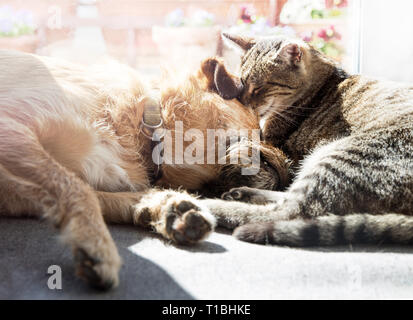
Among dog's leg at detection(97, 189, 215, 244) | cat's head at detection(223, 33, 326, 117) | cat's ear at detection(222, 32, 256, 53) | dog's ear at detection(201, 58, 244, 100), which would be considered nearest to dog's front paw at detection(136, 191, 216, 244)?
dog's leg at detection(97, 189, 215, 244)

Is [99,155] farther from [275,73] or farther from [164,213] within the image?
[275,73]

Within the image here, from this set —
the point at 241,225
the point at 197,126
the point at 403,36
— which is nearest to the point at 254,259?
the point at 241,225

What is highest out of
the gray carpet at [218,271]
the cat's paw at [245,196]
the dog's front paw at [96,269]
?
the dog's front paw at [96,269]

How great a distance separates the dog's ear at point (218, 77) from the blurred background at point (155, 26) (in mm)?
2805

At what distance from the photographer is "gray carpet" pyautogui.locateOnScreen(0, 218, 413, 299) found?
126 centimetres

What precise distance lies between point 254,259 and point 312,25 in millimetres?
4726

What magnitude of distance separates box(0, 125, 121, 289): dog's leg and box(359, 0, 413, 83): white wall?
275 centimetres

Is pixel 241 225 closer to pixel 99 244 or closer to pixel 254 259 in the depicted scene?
pixel 254 259

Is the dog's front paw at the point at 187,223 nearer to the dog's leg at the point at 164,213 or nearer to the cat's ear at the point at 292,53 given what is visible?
the dog's leg at the point at 164,213

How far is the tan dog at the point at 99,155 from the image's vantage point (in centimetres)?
148

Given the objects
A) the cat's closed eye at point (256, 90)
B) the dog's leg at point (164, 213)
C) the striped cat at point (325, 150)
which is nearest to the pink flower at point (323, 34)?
the striped cat at point (325, 150)

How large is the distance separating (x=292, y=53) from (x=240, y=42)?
40 cm

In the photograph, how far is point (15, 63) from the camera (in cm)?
200

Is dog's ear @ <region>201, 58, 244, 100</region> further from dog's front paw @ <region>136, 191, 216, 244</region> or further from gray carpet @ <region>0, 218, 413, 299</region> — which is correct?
gray carpet @ <region>0, 218, 413, 299</region>
